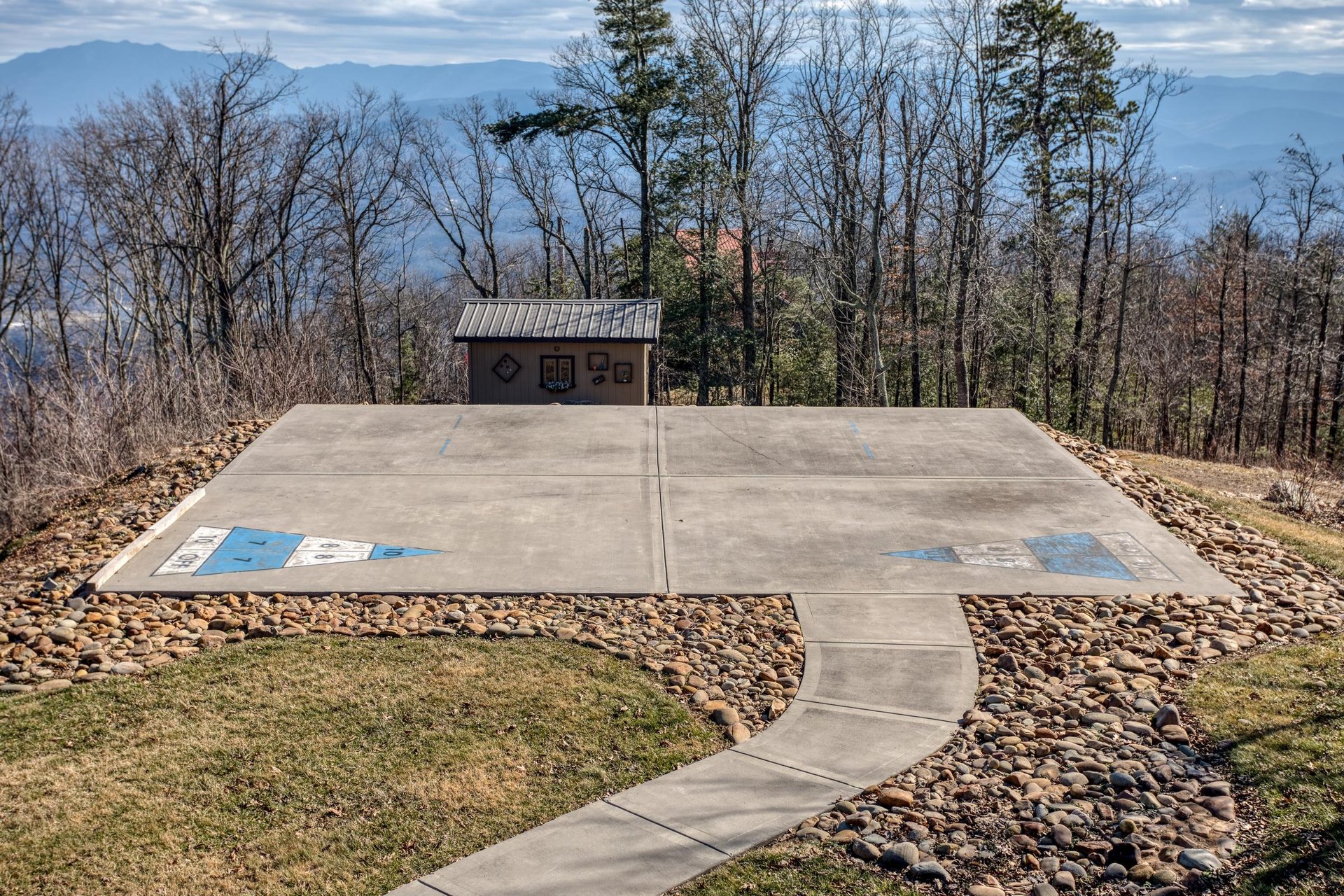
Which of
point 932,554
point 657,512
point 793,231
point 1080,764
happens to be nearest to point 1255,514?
point 932,554

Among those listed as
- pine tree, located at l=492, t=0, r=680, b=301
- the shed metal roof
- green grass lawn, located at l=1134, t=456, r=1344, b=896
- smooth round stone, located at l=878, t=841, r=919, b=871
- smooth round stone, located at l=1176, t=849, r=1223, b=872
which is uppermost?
pine tree, located at l=492, t=0, r=680, b=301

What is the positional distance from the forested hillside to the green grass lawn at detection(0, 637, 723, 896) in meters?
15.2

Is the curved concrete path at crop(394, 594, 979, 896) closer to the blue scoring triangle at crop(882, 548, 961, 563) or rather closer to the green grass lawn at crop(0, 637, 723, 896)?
the green grass lawn at crop(0, 637, 723, 896)

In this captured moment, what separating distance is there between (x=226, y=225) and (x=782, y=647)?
26.7 m

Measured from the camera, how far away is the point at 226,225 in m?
29.4

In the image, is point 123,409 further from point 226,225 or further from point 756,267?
point 756,267

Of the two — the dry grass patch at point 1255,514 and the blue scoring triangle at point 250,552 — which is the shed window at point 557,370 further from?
the dry grass patch at point 1255,514

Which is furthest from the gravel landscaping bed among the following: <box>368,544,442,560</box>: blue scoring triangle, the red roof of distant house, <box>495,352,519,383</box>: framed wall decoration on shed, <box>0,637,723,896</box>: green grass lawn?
the red roof of distant house

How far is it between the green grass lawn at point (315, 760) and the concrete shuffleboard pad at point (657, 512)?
169cm

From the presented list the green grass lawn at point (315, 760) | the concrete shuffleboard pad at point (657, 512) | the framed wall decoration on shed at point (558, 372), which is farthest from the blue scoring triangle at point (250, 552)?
the framed wall decoration on shed at point (558, 372)

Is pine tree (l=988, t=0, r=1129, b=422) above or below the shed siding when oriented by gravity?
above

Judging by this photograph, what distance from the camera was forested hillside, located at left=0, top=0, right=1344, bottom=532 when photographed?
27.3 meters

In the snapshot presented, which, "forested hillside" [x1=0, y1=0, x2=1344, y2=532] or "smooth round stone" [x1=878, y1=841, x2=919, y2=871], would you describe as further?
"forested hillside" [x1=0, y1=0, x2=1344, y2=532]

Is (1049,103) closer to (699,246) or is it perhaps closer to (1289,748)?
(699,246)
